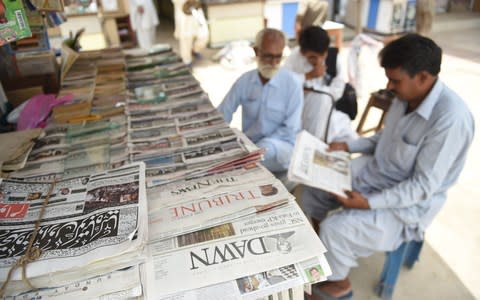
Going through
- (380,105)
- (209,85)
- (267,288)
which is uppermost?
(267,288)

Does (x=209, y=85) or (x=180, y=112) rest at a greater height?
(x=180, y=112)

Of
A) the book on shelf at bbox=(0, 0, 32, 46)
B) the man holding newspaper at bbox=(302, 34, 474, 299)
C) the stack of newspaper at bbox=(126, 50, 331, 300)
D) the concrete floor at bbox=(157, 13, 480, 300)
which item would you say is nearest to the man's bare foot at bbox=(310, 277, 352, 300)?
the man holding newspaper at bbox=(302, 34, 474, 299)

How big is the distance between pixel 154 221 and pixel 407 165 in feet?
3.62

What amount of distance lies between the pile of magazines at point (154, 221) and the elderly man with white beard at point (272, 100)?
65 centimetres

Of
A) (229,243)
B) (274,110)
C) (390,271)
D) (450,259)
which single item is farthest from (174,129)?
(450,259)

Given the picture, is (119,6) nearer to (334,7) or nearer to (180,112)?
(180,112)

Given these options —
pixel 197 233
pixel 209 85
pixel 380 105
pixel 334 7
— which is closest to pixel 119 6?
pixel 209 85

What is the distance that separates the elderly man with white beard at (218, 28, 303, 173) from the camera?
1.77m

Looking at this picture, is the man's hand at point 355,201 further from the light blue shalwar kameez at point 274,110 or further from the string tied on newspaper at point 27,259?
the string tied on newspaper at point 27,259

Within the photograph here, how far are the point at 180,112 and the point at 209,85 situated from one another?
10.4ft

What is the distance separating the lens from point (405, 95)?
1325mm

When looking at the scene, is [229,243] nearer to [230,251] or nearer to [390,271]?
[230,251]

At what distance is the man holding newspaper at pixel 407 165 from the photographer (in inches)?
48.8

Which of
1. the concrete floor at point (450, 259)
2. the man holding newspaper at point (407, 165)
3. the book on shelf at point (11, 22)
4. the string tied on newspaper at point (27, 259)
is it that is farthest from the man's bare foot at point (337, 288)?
the book on shelf at point (11, 22)
